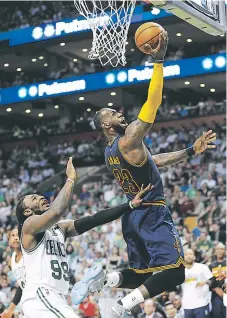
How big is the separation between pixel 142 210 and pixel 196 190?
12286 mm

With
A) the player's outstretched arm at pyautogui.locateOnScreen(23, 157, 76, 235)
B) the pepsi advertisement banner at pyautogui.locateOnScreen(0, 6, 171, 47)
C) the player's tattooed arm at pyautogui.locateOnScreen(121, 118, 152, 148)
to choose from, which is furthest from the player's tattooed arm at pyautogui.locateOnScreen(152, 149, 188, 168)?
the pepsi advertisement banner at pyautogui.locateOnScreen(0, 6, 171, 47)

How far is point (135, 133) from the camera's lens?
6.78 metres

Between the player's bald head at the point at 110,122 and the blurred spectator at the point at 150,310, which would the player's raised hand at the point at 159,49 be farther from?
the blurred spectator at the point at 150,310

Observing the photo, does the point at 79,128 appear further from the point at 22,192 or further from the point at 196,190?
the point at 196,190

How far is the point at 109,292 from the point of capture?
14.7 metres

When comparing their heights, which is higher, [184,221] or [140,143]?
[140,143]

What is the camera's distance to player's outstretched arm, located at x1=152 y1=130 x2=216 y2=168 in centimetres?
755

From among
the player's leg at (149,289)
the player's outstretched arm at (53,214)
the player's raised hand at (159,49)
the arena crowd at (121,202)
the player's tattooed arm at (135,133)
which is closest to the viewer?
the player's outstretched arm at (53,214)

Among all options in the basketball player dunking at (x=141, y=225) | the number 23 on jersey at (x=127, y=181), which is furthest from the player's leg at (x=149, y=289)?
the number 23 on jersey at (x=127, y=181)

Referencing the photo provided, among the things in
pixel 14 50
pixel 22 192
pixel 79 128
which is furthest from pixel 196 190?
pixel 14 50

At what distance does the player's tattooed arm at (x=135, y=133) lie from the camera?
6719mm

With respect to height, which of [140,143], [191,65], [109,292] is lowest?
[109,292]

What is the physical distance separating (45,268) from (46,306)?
0.35m

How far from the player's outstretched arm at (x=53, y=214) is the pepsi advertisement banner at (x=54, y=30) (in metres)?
18.6
